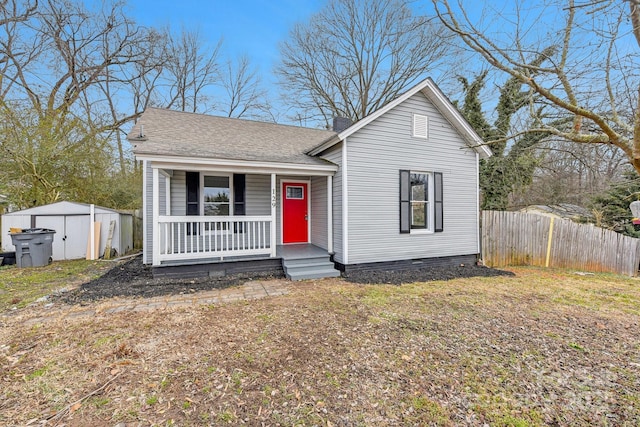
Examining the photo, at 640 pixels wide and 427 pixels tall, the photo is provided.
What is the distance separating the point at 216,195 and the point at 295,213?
2.35 m

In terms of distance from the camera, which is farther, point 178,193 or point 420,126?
point 420,126

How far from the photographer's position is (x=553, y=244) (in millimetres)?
8219

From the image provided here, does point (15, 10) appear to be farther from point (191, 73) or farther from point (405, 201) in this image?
point (405, 201)

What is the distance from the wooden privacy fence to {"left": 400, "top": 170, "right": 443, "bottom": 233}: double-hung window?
1.96m

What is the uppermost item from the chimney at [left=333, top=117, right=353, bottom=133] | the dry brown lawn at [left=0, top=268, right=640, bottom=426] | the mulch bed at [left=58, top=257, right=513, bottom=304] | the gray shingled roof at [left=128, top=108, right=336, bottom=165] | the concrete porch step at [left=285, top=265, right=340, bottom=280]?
the chimney at [left=333, top=117, right=353, bottom=133]

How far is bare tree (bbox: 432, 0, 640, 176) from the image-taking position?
3801 millimetres

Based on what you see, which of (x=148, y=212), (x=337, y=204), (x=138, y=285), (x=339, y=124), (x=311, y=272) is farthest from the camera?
(x=339, y=124)

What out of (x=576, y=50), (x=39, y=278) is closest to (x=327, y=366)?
(x=576, y=50)

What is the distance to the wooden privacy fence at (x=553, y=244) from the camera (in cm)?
798

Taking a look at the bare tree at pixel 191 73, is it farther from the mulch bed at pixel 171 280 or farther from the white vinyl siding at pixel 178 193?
the mulch bed at pixel 171 280

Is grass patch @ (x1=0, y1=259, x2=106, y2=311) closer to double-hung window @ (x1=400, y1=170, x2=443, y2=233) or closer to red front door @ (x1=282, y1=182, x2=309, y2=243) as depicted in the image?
red front door @ (x1=282, y1=182, x2=309, y2=243)

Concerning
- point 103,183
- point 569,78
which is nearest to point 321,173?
point 569,78

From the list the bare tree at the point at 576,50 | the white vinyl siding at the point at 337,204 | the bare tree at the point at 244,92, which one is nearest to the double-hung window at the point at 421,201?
the white vinyl siding at the point at 337,204

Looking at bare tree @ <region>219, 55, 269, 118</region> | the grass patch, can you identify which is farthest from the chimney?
bare tree @ <region>219, 55, 269, 118</region>
